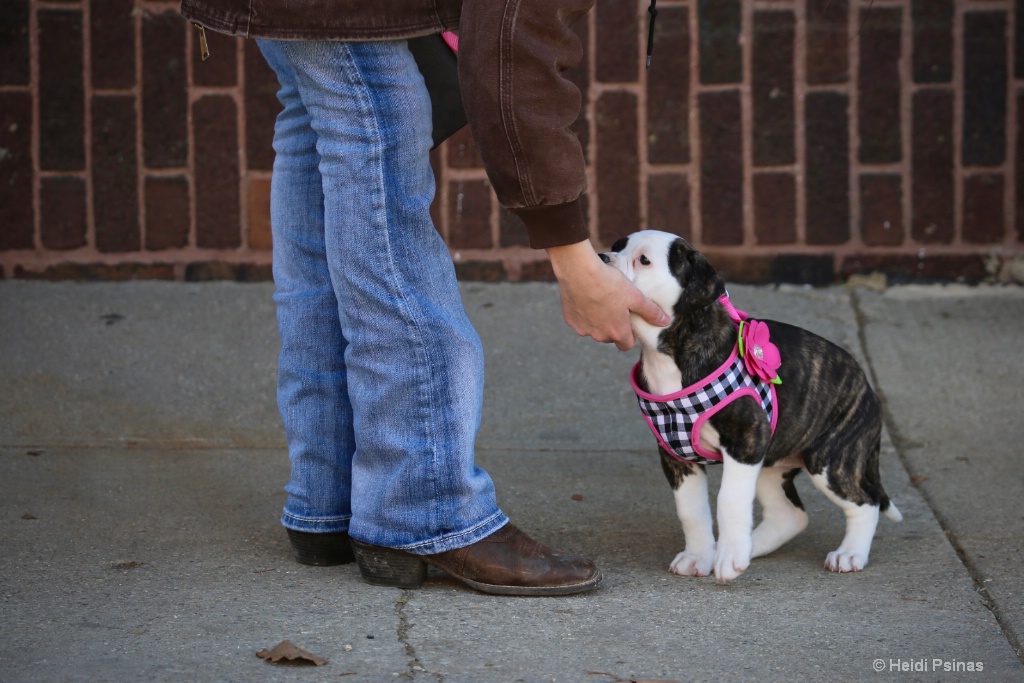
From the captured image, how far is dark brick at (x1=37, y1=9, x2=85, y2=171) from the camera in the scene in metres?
5.41

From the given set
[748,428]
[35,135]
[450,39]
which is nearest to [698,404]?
[748,428]

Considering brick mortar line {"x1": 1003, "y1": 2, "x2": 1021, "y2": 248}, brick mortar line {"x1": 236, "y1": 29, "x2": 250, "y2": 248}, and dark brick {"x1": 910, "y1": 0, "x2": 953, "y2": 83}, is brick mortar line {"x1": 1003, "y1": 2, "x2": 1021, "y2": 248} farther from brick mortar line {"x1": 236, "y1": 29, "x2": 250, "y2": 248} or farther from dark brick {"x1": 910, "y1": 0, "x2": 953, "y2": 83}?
brick mortar line {"x1": 236, "y1": 29, "x2": 250, "y2": 248}

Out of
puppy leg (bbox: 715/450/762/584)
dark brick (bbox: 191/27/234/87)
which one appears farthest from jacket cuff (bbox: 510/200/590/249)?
dark brick (bbox: 191/27/234/87)

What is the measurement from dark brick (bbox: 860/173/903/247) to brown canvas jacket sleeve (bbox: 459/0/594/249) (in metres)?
3.25

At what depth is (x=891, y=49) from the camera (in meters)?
5.35

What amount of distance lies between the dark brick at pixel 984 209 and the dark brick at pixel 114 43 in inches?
150

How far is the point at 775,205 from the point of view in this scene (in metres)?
5.44

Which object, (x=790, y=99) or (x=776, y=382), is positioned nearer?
(x=776, y=382)

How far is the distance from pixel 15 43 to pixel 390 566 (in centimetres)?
377

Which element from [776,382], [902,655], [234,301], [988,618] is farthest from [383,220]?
[234,301]

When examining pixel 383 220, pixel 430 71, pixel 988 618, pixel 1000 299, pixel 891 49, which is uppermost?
pixel 891 49

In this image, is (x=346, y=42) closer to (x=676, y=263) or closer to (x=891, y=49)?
(x=676, y=263)

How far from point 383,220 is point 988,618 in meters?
1.62

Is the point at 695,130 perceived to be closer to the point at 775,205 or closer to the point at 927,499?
the point at 775,205
